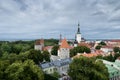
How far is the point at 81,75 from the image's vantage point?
2541 cm

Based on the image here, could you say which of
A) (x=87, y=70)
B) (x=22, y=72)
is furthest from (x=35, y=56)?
(x=22, y=72)

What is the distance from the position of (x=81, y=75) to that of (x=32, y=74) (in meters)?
6.43

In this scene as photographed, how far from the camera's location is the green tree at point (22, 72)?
21547 mm

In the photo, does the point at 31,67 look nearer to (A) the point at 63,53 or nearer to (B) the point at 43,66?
(B) the point at 43,66

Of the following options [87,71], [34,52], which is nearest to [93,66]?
[87,71]

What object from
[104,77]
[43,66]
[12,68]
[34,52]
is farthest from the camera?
[34,52]

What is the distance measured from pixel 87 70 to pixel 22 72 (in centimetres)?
838

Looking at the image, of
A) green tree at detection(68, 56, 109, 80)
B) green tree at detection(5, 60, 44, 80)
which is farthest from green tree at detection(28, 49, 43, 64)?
green tree at detection(5, 60, 44, 80)

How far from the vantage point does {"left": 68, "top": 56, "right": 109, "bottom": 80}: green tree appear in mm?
25141

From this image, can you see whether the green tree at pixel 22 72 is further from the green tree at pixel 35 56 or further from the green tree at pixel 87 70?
the green tree at pixel 35 56

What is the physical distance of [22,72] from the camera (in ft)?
73.2

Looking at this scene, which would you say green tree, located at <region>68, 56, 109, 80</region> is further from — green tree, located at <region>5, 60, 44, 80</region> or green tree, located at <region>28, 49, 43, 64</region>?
green tree, located at <region>28, 49, 43, 64</region>

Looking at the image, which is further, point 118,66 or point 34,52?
point 34,52

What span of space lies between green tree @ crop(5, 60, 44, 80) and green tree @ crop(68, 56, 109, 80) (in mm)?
4802
